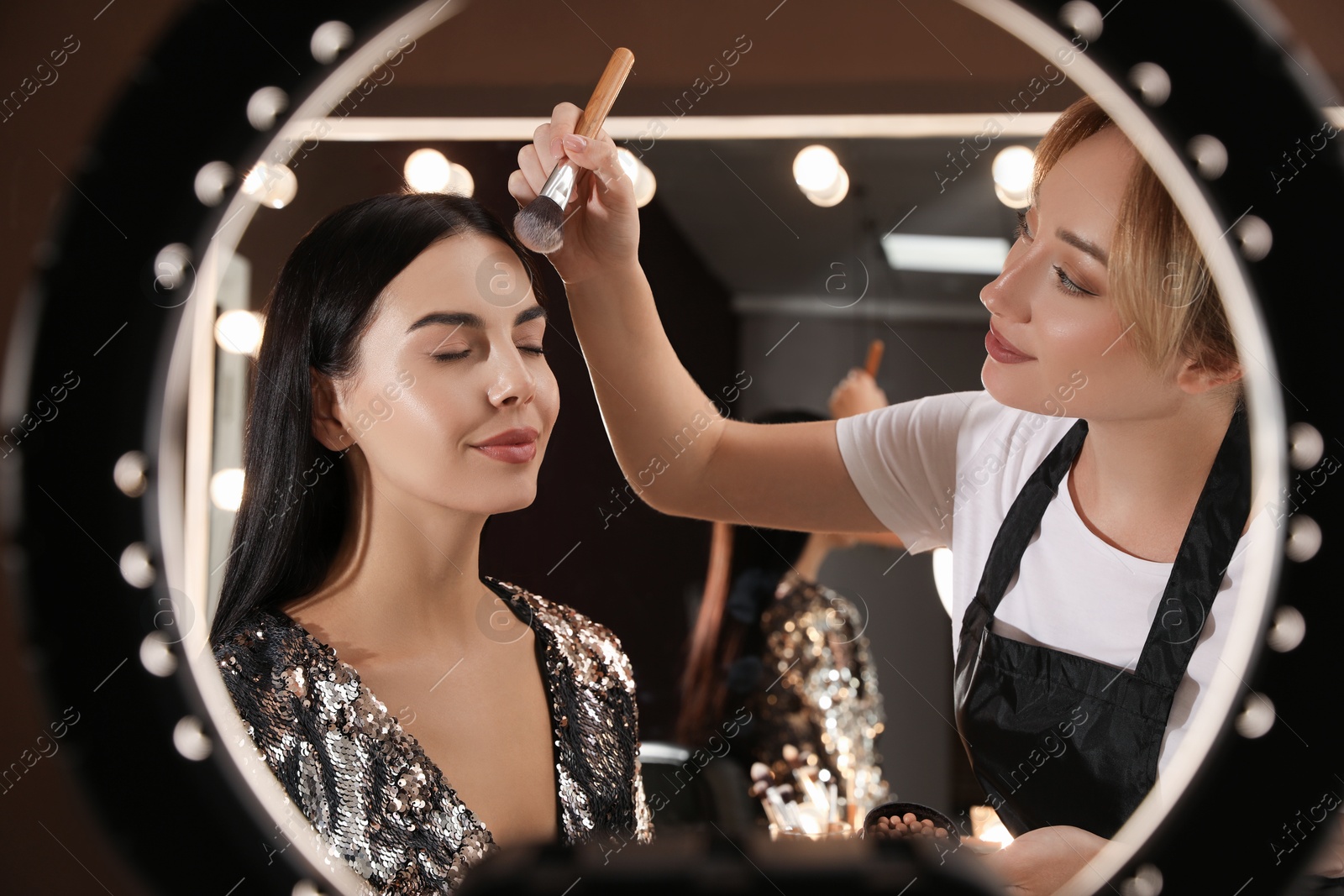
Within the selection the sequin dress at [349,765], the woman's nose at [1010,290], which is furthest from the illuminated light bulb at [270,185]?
the woman's nose at [1010,290]

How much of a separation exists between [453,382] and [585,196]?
0.12m

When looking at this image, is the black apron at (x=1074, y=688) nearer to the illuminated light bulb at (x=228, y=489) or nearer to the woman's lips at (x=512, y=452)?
the woman's lips at (x=512, y=452)

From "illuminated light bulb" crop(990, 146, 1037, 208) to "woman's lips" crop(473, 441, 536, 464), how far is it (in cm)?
27

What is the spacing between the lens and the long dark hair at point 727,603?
500mm

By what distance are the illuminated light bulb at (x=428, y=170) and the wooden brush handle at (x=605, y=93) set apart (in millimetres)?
71

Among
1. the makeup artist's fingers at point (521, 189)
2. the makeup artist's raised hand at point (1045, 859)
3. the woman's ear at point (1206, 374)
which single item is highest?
the makeup artist's fingers at point (521, 189)

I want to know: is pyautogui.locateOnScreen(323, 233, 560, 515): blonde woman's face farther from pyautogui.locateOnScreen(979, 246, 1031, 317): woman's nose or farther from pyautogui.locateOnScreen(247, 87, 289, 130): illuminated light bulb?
pyautogui.locateOnScreen(979, 246, 1031, 317): woman's nose

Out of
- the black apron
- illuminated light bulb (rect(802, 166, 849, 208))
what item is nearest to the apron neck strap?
the black apron

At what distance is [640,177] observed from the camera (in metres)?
0.51

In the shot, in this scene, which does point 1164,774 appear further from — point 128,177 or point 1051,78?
point 128,177

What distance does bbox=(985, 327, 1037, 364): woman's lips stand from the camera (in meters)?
0.47

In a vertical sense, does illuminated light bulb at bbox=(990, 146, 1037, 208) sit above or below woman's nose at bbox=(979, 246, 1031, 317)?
above

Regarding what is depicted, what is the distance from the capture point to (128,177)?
1.52 feet

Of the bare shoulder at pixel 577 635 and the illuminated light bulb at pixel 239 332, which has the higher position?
the illuminated light bulb at pixel 239 332
